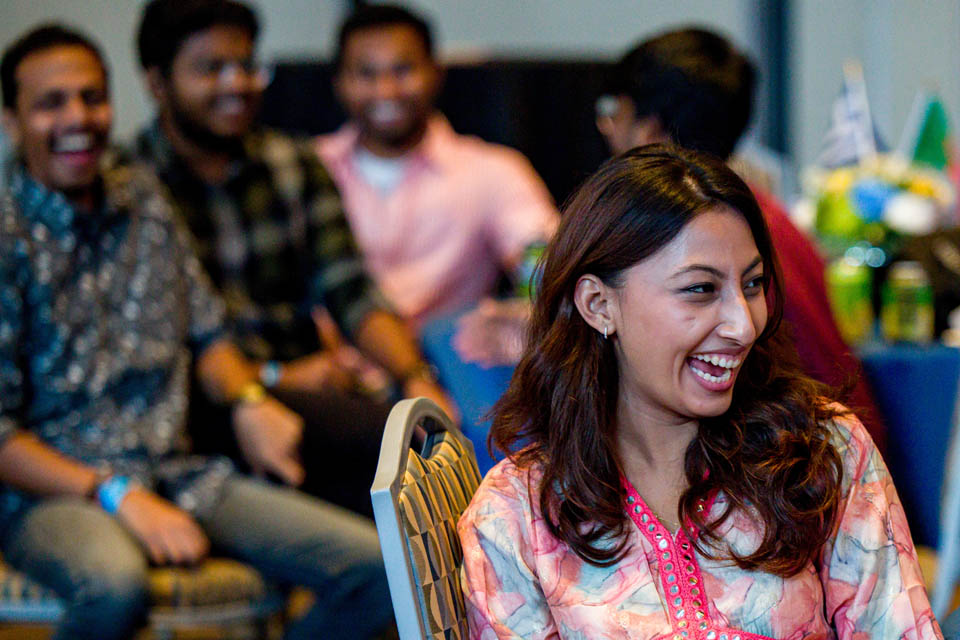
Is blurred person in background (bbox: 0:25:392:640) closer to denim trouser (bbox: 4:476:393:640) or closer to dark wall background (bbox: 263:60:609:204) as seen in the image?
denim trouser (bbox: 4:476:393:640)

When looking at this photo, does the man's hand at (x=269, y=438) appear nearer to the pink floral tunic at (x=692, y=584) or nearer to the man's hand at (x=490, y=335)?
the man's hand at (x=490, y=335)

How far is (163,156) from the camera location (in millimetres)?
2826

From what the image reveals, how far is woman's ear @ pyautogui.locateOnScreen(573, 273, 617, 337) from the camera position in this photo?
4.68ft

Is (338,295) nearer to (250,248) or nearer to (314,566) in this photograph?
(250,248)

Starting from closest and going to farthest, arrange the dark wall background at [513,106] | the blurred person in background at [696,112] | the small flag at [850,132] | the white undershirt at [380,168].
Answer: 1. the blurred person in background at [696,112]
2. the white undershirt at [380,168]
3. the small flag at [850,132]
4. the dark wall background at [513,106]

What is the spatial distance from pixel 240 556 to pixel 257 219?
2.93 feet

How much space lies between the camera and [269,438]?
2.51 metres

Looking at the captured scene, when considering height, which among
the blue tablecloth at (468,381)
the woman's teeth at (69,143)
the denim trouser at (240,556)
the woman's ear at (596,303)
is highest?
the woman's teeth at (69,143)

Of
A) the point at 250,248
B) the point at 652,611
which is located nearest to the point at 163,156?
the point at 250,248

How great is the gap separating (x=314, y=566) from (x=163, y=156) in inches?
42.8

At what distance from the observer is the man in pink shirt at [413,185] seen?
340 centimetres

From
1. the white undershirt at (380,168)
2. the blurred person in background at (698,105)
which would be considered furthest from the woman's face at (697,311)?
the white undershirt at (380,168)

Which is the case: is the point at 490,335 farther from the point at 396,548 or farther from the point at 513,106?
the point at 513,106

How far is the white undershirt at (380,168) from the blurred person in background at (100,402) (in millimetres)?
1127
